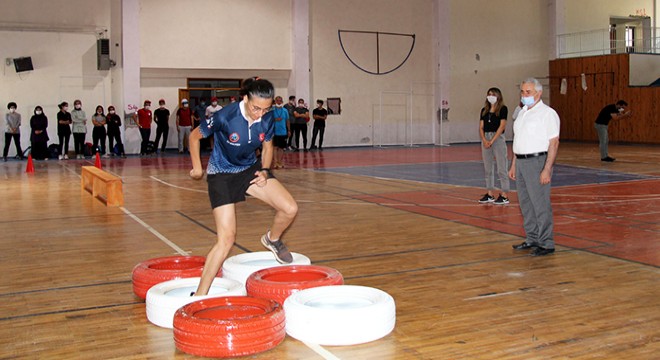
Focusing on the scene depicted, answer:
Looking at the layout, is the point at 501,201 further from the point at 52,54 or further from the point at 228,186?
the point at 52,54

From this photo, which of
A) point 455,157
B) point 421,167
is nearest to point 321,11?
point 455,157

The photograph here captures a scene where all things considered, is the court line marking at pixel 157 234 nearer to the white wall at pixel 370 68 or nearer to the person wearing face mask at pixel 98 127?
the person wearing face mask at pixel 98 127

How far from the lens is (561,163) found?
1886cm

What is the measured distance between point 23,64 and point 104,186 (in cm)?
1458

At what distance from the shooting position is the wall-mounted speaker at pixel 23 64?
2392 cm

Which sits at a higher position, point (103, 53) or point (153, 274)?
point (103, 53)

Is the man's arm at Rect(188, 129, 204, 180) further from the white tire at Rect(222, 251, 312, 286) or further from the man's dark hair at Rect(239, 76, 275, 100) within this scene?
the white tire at Rect(222, 251, 312, 286)

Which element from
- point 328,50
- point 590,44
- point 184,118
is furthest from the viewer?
point 590,44

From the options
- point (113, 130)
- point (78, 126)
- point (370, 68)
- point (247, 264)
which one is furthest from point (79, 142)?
point (247, 264)

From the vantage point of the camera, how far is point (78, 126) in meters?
23.8

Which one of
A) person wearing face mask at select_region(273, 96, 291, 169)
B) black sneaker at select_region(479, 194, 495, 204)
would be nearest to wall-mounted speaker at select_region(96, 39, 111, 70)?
person wearing face mask at select_region(273, 96, 291, 169)

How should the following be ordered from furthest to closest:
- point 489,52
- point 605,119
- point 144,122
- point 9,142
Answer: point 489,52 → point 144,122 → point 9,142 → point 605,119

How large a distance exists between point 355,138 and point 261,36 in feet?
20.4

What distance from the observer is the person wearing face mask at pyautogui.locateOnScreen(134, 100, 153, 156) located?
24812mm
